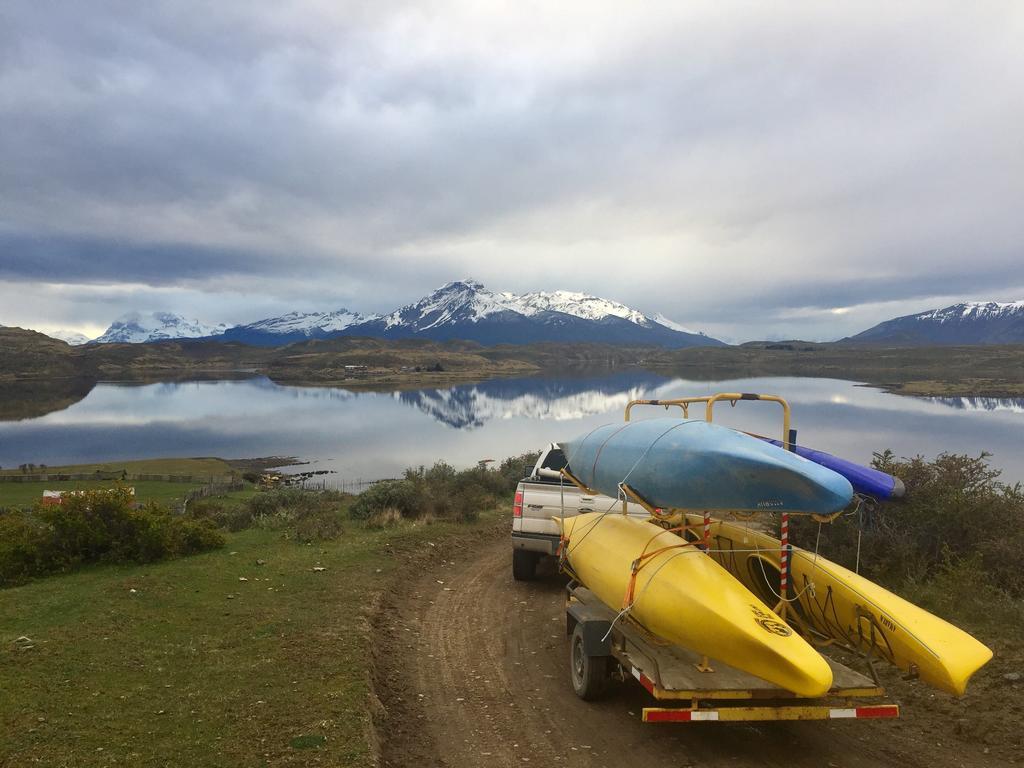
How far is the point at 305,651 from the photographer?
7387mm

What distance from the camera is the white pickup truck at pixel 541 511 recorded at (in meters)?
10.5

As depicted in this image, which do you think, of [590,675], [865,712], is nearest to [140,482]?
[590,675]

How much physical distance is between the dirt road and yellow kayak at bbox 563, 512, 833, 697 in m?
1.01

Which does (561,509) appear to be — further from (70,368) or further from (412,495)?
(70,368)

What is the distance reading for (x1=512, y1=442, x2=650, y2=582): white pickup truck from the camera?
10461 mm

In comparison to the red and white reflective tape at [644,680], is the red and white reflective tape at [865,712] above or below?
below

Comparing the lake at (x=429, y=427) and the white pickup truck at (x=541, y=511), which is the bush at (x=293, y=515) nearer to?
the white pickup truck at (x=541, y=511)

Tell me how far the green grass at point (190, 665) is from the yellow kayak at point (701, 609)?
273cm

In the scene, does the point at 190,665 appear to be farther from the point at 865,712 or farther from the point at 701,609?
the point at 865,712

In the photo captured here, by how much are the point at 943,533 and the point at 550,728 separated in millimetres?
7086

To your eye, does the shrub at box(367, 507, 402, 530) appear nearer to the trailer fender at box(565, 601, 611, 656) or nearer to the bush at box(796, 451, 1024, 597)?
the trailer fender at box(565, 601, 611, 656)

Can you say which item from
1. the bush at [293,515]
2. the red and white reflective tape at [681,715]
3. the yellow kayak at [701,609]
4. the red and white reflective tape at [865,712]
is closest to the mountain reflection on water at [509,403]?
the bush at [293,515]

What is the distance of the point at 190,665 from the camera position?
6.87m

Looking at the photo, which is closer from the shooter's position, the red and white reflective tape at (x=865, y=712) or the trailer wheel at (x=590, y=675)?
the red and white reflective tape at (x=865, y=712)
